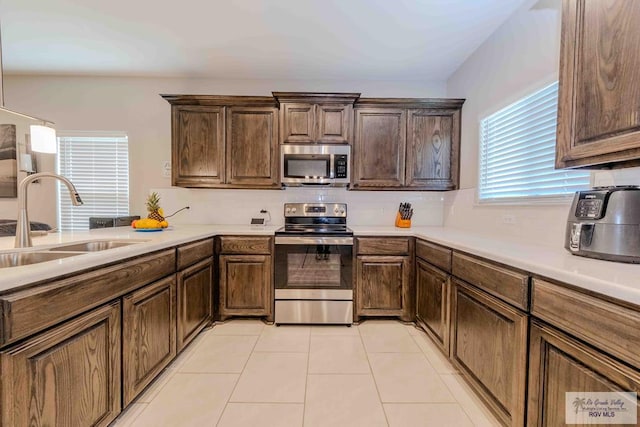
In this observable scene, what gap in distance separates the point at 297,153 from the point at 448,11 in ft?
5.42

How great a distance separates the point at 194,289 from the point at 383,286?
1642mm

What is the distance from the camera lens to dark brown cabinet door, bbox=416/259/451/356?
2035 mm

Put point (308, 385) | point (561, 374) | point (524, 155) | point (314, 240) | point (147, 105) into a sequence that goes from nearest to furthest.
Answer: point (561, 374) < point (308, 385) < point (524, 155) < point (314, 240) < point (147, 105)

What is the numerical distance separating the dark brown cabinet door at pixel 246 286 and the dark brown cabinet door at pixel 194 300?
0.48ft

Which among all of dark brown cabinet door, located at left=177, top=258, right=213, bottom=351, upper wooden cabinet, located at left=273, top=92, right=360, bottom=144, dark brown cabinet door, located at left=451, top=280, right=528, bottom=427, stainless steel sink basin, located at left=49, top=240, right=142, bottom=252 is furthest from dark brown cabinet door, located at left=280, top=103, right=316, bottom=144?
dark brown cabinet door, located at left=451, top=280, right=528, bottom=427

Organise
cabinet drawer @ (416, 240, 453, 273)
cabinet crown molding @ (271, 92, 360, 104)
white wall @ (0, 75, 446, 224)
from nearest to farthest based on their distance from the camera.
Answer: cabinet drawer @ (416, 240, 453, 273) → cabinet crown molding @ (271, 92, 360, 104) → white wall @ (0, 75, 446, 224)

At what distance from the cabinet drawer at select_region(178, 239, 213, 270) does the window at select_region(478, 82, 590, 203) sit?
7.93 ft

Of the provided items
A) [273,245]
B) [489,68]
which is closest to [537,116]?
[489,68]

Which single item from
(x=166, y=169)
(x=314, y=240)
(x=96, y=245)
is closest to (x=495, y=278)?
(x=314, y=240)

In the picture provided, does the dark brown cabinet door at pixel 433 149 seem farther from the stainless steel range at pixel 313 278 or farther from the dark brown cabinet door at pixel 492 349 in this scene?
the dark brown cabinet door at pixel 492 349

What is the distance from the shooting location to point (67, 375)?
1.10m

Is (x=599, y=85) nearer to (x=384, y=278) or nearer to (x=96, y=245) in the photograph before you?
(x=384, y=278)

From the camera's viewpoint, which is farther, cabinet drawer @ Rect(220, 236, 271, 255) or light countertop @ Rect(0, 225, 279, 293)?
cabinet drawer @ Rect(220, 236, 271, 255)

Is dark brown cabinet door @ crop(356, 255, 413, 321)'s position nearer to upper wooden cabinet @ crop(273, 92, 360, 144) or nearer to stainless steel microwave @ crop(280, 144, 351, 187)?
stainless steel microwave @ crop(280, 144, 351, 187)
